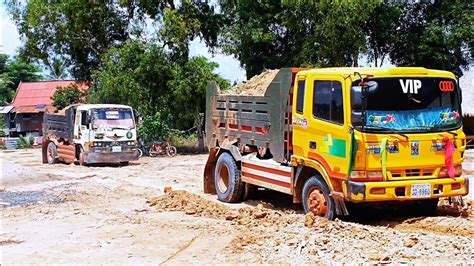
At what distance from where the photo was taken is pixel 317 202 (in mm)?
9008

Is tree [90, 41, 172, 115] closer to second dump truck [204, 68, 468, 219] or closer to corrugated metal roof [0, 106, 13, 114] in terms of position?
second dump truck [204, 68, 468, 219]

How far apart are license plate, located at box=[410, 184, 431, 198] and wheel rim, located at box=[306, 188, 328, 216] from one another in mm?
1249

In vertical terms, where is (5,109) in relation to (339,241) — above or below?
above

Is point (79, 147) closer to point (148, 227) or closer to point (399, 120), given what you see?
point (148, 227)

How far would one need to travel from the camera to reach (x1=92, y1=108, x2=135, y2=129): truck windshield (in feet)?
65.7

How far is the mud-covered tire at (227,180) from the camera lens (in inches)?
457

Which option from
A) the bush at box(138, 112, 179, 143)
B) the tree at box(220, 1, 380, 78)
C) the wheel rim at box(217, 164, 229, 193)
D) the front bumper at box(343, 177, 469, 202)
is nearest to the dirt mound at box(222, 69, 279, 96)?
the wheel rim at box(217, 164, 229, 193)

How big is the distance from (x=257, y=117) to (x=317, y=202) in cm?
241

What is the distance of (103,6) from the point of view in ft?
92.1

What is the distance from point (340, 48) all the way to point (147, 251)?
19265mm

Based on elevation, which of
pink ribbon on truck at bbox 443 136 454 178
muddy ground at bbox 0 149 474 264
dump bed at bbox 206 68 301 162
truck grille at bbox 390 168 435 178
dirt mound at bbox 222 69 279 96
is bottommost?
muddy ground at bbox 0 149 474 264

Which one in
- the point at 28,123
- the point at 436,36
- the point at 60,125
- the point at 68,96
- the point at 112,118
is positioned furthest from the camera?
the point at 28,123

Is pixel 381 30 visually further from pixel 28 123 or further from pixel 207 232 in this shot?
pixel 28 123

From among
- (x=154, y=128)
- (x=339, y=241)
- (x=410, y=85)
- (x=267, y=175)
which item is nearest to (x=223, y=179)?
(x=267, y=175)
